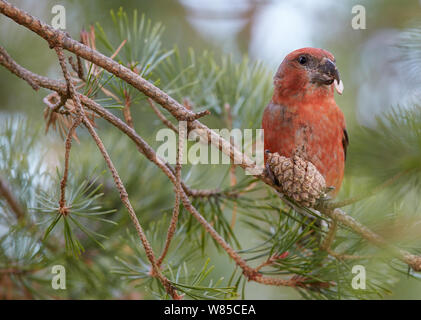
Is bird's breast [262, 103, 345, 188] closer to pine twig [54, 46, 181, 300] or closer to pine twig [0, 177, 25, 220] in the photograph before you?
pine twig [54, 46, 181, 300]

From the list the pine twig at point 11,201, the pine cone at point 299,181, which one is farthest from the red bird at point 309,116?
the pine twig at point 11,201

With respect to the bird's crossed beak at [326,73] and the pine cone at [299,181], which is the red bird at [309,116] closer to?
the bird's crossed beak at [326,73]

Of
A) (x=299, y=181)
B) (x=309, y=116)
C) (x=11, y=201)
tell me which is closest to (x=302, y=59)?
(x=309, y=116)

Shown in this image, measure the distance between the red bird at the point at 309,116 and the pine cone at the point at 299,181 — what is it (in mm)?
366

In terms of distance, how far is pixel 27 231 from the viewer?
173cm

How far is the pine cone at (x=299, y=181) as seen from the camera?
1343 mm

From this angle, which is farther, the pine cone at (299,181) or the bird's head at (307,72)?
the bird's head at (307,72)

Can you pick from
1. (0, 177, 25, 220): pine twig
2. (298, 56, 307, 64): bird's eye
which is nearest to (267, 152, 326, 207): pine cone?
(298, 56, 307, 64): bird's eye

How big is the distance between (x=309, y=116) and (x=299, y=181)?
558 millimetres

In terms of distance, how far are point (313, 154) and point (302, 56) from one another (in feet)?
1.34

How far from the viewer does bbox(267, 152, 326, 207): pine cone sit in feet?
4.41

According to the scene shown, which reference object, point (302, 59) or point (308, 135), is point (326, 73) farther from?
point (308, 135)

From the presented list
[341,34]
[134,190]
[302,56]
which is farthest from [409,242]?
[341,34]

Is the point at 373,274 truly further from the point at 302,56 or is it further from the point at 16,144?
the point at 16,144
